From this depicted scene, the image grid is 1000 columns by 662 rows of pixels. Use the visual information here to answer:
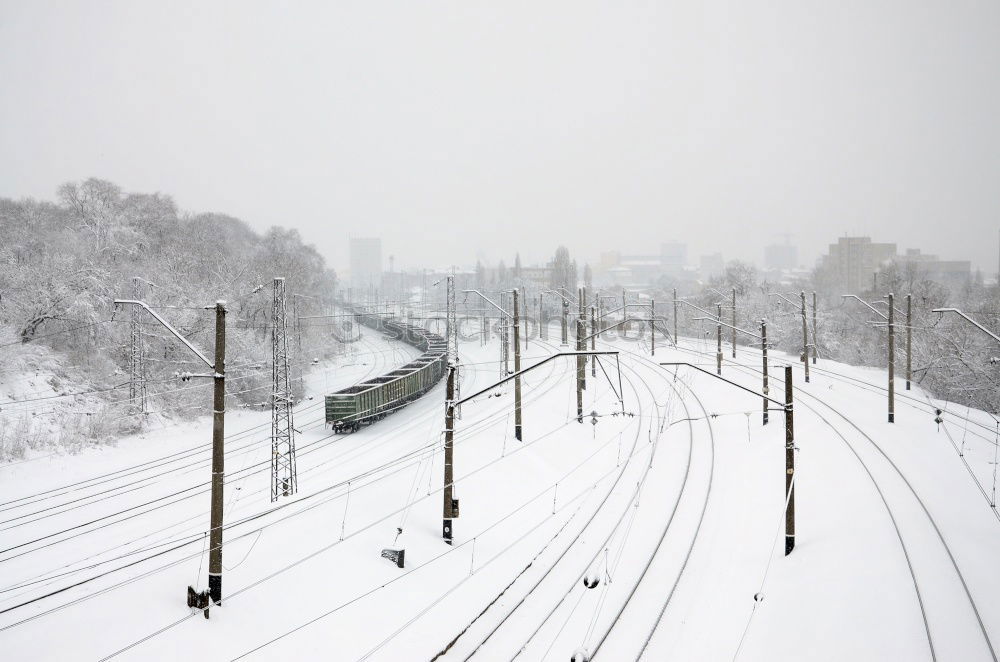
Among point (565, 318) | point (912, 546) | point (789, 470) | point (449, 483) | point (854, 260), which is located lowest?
point (912, 546)

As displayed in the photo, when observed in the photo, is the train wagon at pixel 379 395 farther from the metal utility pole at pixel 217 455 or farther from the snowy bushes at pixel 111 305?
the metal utility pole at pixel 217 455

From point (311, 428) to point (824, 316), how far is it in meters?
60.2

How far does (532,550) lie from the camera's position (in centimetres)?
1758

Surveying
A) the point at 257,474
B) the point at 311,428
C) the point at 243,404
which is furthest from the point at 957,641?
the point at 243,404

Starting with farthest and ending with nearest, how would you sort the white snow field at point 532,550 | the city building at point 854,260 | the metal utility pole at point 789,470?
the city building at point 854,260 → the metal utility pole at point 789,470 → the white snow field at point 532,550

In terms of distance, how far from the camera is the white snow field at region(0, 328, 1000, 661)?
1231cm

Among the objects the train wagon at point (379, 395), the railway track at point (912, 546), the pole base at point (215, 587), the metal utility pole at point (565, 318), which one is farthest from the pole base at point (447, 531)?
the metal utility pole at point (565, 318)

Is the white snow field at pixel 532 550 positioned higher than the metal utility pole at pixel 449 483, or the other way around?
the metal utility pole at pixel 449 483

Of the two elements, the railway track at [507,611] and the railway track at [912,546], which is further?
the railway track at [507,611]

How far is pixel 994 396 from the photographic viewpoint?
1608 inches

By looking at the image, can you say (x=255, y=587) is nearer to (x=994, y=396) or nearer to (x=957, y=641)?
(x=957, y=641)

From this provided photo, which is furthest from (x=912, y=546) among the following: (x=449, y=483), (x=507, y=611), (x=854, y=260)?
(x=854, y=260)

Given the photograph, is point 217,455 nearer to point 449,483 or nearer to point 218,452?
point 218,452

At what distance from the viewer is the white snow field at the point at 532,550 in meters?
12.3
